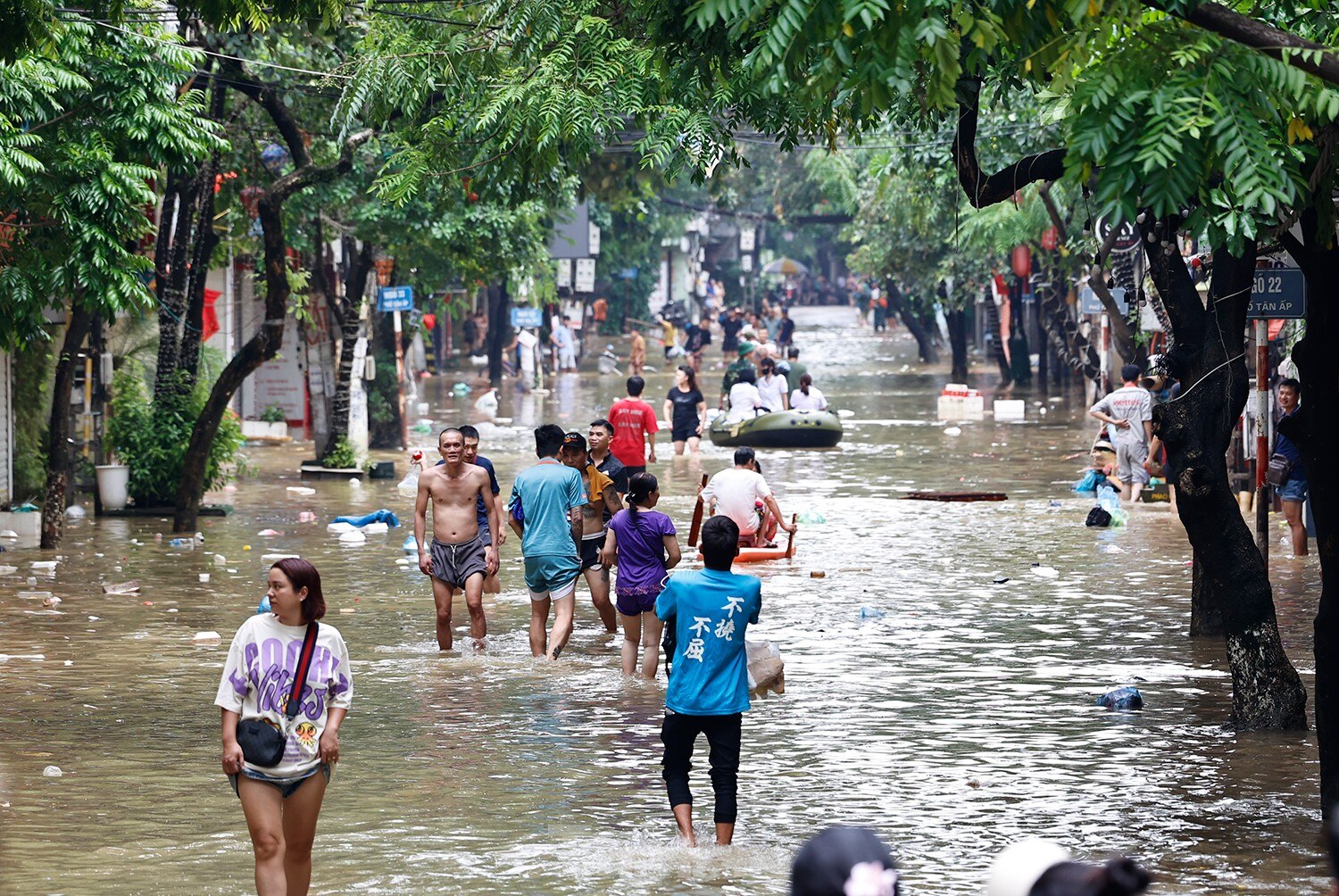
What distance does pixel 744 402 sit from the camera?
30.4 meters

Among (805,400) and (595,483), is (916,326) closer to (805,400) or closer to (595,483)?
(805,400)

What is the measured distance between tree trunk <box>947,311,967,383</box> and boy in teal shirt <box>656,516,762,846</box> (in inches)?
1507

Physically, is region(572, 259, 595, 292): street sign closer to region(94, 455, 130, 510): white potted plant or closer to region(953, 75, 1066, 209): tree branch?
region(94, 455, 130, 510): white potted plant

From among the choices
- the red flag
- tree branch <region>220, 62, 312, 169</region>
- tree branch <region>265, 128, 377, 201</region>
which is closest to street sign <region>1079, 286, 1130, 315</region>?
tree branch <region>265, 128, 377, 201</region>

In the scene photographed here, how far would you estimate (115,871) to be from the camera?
7.84 m

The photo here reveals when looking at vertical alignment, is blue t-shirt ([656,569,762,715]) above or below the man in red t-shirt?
below

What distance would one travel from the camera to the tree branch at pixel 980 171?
9797mm

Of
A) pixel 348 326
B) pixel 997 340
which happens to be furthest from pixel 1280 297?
pixel 997 340

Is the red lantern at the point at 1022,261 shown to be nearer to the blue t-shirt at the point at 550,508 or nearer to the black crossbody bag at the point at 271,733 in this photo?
the blue t-shirt at the point at 550,508

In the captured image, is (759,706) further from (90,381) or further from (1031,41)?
(90,381)

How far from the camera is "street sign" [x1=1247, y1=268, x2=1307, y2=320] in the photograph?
47.0ft

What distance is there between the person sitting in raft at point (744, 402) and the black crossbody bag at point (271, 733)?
23.6 metres

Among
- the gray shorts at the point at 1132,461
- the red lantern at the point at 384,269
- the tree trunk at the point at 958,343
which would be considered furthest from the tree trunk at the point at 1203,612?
the tree trunk at the point at 958,343

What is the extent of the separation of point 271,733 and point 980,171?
5224mm
